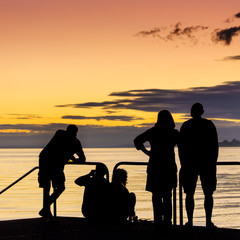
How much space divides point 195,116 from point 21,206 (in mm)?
41285

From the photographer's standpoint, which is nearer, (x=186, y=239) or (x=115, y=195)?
(x=186, y=239)

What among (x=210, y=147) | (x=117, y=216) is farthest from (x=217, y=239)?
(x=117, y=216)

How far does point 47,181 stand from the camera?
→ 9562 millimetres

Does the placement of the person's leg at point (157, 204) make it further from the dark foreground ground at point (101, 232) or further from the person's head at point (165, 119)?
the person's head at point (165, 119)

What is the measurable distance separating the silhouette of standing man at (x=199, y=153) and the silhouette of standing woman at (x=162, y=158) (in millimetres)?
151

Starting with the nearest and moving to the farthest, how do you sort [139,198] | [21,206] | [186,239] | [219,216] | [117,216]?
[186,239] < [117,216] < [219,216] < [21,206] < [139,198]

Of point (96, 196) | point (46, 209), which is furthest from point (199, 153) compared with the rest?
point (46, 209)

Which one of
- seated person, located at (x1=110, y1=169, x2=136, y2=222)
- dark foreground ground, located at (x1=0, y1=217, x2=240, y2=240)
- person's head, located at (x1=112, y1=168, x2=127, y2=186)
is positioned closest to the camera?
dark foreground ground, located at (x1=0, y1=217, x2=240, y2=240)

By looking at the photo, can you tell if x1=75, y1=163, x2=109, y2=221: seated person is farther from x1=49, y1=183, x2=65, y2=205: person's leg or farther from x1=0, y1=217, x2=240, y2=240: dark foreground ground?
x1=49, y1=183, x2=65, y2=205: person's leg

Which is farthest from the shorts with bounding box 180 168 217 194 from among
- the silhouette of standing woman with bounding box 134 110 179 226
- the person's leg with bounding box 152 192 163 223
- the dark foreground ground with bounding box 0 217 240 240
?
the dark foreground ground with bounding box 0 217 240 240

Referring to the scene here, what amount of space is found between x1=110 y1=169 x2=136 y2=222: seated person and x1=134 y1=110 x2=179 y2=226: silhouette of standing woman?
879mm

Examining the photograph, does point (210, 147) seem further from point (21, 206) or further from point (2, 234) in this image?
point (21, 206)

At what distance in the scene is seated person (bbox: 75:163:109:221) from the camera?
9.19m

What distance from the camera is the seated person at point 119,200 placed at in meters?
9.13
